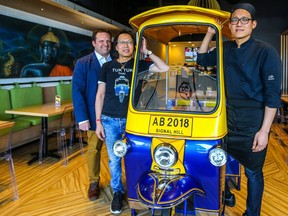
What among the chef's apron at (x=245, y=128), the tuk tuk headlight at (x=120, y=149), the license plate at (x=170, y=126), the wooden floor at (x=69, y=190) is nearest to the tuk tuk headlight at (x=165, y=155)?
the license plate at (x=170, y=126)

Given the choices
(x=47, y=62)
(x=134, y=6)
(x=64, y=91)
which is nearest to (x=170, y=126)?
(x=64, y=91)

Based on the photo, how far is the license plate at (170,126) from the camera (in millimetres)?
1822

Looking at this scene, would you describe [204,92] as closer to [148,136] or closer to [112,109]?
[148,136]

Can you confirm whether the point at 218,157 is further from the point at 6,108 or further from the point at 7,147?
the point at 6,108

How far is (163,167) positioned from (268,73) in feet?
3.15

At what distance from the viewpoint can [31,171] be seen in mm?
3939

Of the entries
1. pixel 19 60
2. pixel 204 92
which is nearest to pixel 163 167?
pixel 204 92

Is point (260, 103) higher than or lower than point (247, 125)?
higher

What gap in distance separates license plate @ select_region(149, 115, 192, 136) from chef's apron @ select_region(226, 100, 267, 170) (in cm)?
48

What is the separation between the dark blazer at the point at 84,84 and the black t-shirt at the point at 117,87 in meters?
0.39

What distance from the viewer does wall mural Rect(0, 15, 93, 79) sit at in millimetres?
5083

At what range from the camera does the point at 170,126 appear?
72.9 inches

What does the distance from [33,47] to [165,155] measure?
490 cm

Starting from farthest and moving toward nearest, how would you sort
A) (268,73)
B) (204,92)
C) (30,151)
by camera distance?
(30,151)
(204,92)
(268,73)
